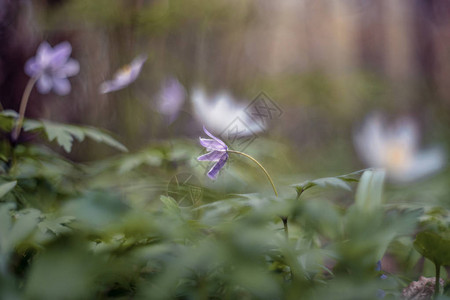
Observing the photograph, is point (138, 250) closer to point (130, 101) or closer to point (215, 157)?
point (215, 157)

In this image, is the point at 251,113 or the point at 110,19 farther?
the point at 110,19

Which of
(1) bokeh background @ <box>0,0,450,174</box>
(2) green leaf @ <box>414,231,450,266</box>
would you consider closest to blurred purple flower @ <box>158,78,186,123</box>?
(1) bokeh background @ <box>0,0,450,174</box>

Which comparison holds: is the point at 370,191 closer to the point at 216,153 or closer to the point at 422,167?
the point at 216,153

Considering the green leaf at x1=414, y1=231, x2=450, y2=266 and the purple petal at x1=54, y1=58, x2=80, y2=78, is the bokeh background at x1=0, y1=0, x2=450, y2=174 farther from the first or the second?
the green leaf at x1=414, y1=231, x2=450, y2=266

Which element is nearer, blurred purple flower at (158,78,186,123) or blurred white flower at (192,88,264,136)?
blurred white flower at (192,88,264,136)

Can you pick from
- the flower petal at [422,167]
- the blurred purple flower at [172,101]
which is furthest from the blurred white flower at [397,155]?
the blurred purple flower at [172,101]

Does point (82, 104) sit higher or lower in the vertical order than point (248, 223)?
lower

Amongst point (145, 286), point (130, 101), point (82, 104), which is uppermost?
point (145, 286)

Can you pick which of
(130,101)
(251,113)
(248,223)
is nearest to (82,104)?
(130,101)
